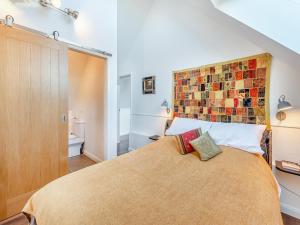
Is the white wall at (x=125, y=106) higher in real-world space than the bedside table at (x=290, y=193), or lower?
higher

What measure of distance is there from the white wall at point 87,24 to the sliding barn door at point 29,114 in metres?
0.24

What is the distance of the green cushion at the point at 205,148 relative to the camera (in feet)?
5.62

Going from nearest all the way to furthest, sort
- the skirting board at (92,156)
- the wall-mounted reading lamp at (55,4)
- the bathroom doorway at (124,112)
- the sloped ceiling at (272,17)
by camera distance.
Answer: the sloped ceiling at (272,17), the wall-mounted reading lamp at (55,4), the skirting board at (92,156), the bathroom doorway at (124,112)

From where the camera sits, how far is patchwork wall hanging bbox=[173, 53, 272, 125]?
6.72 feet

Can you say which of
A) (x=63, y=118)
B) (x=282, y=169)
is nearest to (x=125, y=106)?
(x=63, y=118)

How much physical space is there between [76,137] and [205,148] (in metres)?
3.14

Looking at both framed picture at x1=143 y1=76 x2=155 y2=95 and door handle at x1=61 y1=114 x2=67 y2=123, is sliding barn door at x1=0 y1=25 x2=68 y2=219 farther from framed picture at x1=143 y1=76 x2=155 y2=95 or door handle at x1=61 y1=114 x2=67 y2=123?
framed picture at x1=143 y1=76 x2=155 y2=95

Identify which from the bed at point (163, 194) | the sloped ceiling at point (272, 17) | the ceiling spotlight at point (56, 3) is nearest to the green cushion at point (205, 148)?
the bed at point (163, 194)

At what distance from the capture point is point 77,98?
395 cm

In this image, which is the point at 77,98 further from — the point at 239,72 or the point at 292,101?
Answer: the point at 292,101

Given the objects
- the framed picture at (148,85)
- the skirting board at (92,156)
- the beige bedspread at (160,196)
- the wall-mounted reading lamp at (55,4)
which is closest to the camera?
the beige bedspread at (160,196)

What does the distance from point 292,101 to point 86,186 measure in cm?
236

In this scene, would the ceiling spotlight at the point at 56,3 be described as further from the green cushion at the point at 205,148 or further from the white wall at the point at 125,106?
the white wall at the point at 125,106

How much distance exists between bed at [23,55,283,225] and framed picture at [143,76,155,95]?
1.92m
